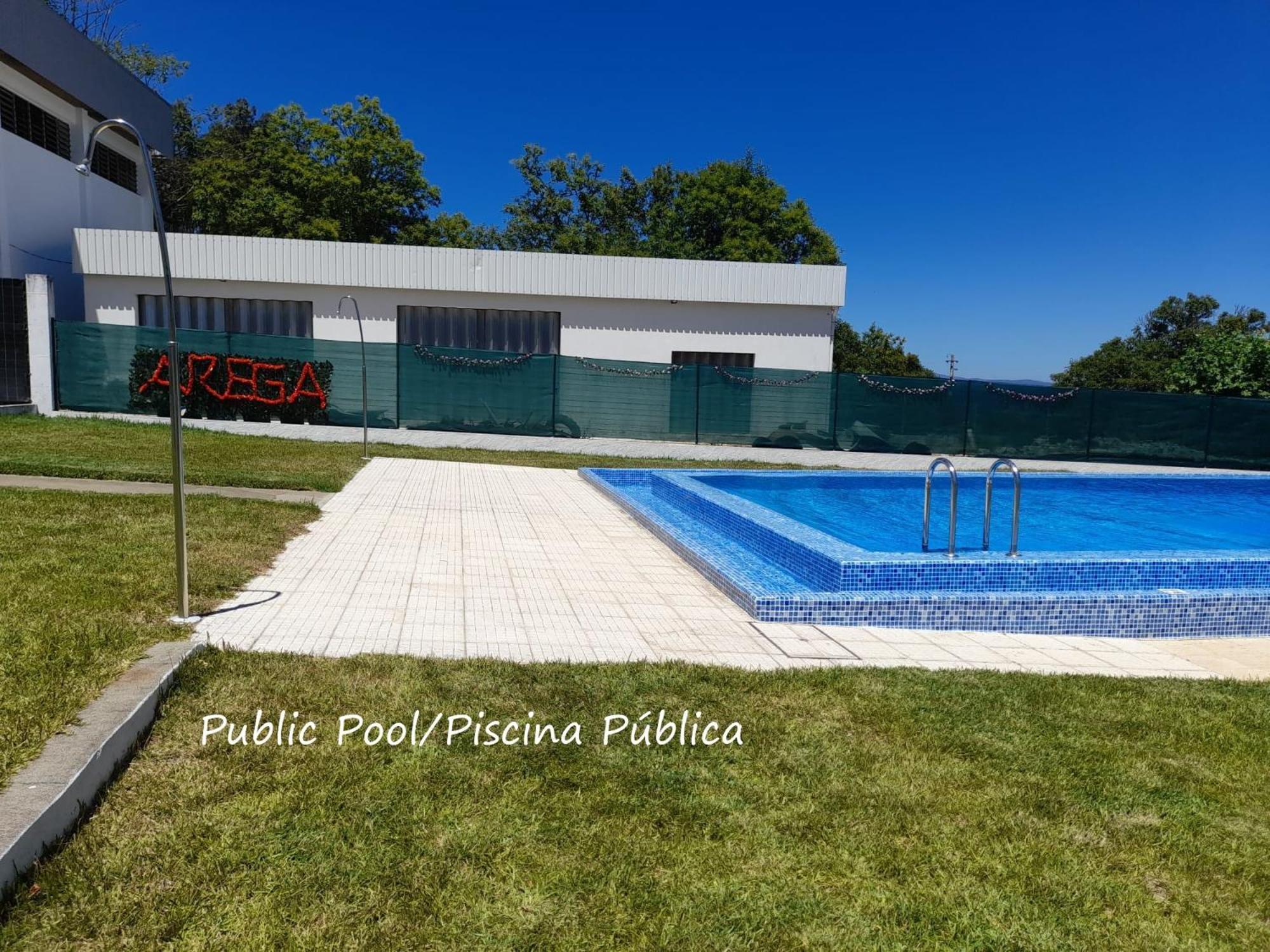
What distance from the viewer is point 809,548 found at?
260 inches

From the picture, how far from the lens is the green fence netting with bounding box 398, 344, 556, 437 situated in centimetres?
1891

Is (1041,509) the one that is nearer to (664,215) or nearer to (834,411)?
(834,411)

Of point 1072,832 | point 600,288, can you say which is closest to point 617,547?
point 1072,832

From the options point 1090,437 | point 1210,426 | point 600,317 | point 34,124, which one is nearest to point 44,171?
point 34,124

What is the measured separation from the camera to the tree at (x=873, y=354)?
44.5 metres

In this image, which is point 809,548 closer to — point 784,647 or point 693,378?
point 784,647

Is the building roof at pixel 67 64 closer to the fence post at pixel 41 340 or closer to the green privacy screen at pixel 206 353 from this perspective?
the fence post at pixel 41 340

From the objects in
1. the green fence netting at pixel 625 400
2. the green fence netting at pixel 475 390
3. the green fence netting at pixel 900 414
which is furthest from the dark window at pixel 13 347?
the green fence netting at pixel 900 414

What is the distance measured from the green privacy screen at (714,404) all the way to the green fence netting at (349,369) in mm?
27

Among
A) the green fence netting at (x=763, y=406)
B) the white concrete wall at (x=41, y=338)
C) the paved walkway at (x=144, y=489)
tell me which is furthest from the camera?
the green fence netting at (x=763, y=406)

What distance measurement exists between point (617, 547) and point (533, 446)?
32.7 ft

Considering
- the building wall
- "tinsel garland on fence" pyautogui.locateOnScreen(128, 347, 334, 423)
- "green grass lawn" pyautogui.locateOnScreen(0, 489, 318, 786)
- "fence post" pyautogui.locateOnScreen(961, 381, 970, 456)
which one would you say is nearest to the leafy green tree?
"fence post" pyautogui.locateOnScreen(961, 381, 970, 456)

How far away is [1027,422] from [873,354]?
27051 mm

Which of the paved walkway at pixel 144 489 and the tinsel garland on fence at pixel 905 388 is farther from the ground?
the tinsel garland on fence at pixel 905 388
